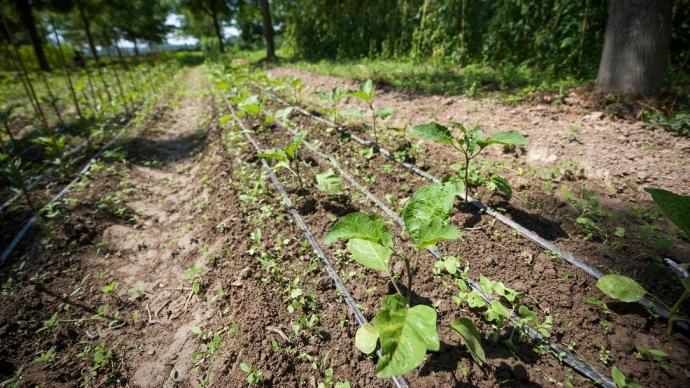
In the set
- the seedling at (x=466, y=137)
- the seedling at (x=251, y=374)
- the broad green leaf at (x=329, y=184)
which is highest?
the seedling at (x=466, y=137)

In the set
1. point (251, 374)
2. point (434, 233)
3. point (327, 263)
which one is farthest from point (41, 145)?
point (434, 233)

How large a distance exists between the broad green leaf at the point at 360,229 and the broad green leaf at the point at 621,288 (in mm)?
1072

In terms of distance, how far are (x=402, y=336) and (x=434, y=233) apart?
0.48 meters

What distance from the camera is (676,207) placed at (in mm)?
1398

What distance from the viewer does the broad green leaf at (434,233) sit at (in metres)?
1.35

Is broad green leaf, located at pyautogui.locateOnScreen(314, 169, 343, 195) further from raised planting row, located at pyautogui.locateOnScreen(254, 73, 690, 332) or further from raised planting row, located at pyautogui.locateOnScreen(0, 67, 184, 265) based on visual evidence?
raised planting row, located at pyautogui.locateOnScreen(0, 67, 184, 265)

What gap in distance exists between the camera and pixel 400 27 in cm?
900

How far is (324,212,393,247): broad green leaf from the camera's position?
150 cm

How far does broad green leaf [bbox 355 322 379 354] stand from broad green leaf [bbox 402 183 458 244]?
52 centimetres

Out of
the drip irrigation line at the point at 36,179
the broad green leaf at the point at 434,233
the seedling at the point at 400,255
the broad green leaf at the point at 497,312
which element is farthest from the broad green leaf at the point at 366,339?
the drip irrigation line at the point at 36,179

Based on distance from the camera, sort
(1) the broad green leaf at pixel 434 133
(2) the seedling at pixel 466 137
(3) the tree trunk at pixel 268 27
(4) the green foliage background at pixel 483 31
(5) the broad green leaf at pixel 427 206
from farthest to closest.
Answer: (3) the tree trunk at pixel 268 27
(4) the green foliage background at pixel 483 31
(1) the broad green leaf at pixel 434 133
(2) the seedling at pixel 466 137
(5) the broad green leaf at pixel 427 206

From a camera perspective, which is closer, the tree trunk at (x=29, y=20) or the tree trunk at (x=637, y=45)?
the tree trunk at (x=637, y=45)

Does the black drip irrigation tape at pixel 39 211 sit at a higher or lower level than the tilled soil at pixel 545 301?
higher

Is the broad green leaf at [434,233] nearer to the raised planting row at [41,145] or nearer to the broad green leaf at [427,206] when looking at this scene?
the broad green leaf at [427,206]
